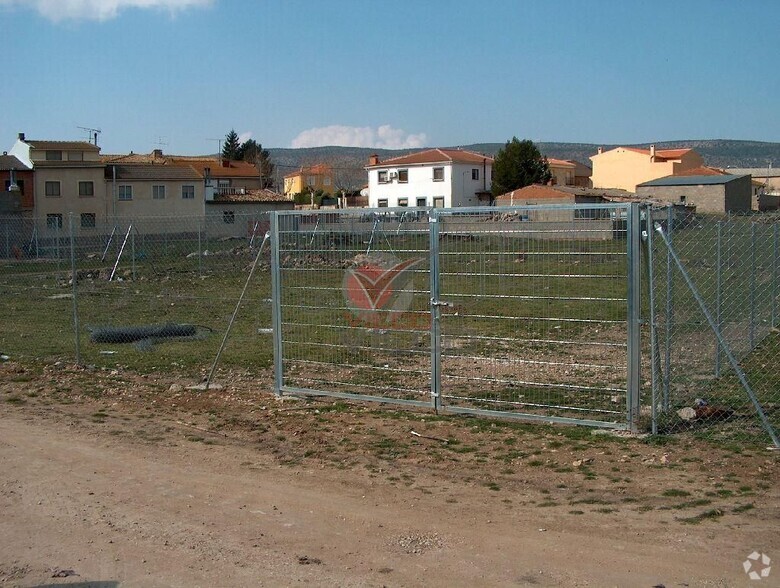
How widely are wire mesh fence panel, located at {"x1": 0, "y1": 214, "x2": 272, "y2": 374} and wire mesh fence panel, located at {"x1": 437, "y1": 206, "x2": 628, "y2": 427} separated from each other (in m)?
4.03

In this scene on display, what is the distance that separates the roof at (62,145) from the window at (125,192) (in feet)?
13.5

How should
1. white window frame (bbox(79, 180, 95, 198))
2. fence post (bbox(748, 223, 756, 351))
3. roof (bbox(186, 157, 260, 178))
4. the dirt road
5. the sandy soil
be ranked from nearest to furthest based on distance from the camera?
the dirt road
the sandy soil
fence post (bbox(748, 223, 756, 351))
white window frame (bbox(79, 180, 95, 198))
roof (bbox(186, 157, 260, 178))

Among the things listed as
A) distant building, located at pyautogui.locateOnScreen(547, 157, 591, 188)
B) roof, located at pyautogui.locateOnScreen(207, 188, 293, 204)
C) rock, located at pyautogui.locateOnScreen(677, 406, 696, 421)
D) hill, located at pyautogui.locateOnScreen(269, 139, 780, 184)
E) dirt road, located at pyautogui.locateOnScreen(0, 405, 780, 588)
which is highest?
hill, located at pyautogui.locateOnScreen(269, 139, 780, 184)

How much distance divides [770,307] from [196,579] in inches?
435

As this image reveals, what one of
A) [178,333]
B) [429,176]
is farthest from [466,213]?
[429,176]

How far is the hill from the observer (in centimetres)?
15762

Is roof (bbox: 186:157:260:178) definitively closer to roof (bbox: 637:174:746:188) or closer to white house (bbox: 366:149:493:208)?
white house (bbox: 366:149:493:208)

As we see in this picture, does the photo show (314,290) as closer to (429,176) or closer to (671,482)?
(671,482)

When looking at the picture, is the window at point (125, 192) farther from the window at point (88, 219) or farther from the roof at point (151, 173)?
the window at point (88, 219)

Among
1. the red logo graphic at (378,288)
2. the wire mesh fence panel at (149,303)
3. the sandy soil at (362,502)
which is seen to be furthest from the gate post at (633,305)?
the wire mesh fence panel at (149,303)

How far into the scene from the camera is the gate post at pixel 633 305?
8.05m

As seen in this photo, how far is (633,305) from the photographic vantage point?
8.14 metres

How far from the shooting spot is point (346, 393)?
10.1 metres

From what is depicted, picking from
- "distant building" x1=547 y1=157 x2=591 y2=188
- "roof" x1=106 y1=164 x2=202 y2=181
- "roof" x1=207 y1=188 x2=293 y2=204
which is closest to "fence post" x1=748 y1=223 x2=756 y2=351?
"roof" x1=106 y1=164 x2=202 y2=181
